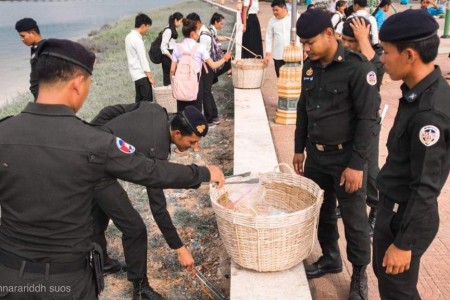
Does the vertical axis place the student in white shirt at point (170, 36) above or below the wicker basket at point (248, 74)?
above

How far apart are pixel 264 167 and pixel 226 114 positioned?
13.3 ft

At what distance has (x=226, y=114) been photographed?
866 centimetres

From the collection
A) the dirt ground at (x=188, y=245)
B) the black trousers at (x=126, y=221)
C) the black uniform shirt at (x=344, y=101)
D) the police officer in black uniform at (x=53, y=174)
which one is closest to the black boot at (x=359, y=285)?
the black uniform shirt at (x=344, y=101)

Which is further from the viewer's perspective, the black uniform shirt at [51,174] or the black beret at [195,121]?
the black beret at [195,121]

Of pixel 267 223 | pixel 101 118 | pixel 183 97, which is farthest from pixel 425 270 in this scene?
pixel 183 97

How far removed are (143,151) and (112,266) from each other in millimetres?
1492

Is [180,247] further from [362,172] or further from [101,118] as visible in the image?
[362,172]

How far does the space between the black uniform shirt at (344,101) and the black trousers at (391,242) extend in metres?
0.62

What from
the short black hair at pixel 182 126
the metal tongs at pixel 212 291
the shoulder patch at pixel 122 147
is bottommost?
the metal tongs at pixel 212 291

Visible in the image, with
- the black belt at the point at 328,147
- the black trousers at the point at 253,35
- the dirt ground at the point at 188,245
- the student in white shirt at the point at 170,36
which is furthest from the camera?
the black trousers at the point at 253,35

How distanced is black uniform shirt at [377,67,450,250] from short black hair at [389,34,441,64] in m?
0.09

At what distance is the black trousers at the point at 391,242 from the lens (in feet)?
7.14

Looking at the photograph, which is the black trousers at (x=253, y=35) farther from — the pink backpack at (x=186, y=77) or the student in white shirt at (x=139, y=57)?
the pink backpack at (x=186, y=77)

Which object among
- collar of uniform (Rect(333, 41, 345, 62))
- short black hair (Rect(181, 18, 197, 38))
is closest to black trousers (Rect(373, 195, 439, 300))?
collar of uniform (Rect(333, 41, 345, 62))
